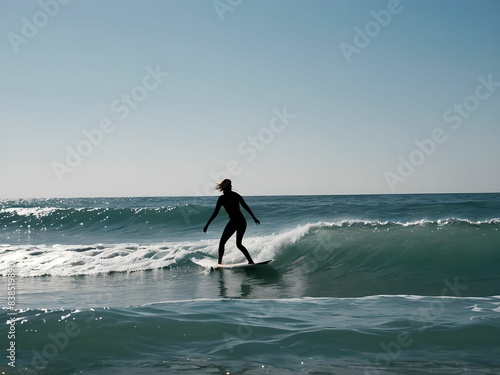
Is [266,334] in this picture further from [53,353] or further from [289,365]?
[53,353]

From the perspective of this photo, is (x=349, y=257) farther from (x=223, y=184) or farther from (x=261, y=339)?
(x=261, y=339)

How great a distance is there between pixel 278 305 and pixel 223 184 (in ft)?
15.2

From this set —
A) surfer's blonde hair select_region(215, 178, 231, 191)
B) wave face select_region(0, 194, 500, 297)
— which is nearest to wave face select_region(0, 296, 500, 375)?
wave face select_region(0, 194, 500, 297)

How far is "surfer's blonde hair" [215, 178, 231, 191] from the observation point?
1131 centimetres

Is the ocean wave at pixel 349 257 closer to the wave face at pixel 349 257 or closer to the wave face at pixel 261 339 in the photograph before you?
the wave face at pixel 349 257

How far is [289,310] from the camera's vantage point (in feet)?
22.2

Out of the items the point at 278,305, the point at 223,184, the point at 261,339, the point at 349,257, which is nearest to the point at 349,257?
the point at 349,257

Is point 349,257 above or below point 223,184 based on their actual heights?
below

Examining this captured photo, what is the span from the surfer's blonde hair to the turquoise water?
186 centimetres

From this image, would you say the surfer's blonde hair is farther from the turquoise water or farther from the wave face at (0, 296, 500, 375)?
the wave face at (0, 296, 500, 375)

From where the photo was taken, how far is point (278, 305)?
717cm

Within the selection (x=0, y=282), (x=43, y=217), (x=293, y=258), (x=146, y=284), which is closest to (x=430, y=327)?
(x=146, y=284)

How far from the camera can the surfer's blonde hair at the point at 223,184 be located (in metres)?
11.3

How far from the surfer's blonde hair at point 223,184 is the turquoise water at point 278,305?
6.10 ft
